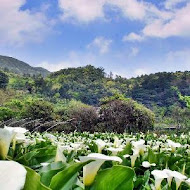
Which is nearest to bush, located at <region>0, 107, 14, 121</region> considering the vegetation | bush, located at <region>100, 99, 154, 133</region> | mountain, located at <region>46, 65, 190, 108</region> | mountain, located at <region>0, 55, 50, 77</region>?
the vegetation

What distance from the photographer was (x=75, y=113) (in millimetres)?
19344

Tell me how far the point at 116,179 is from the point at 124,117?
17.8 m

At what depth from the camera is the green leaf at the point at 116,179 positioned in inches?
32.9

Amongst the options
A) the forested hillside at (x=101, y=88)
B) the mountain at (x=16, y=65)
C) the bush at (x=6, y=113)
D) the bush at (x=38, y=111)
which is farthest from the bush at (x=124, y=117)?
the mountain at (x=16, y=65)

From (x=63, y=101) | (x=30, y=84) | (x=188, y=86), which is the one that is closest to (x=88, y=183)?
(x=63, y=101)

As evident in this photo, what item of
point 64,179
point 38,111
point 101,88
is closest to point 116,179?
point 64,179

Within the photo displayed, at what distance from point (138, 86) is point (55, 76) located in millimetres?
9100

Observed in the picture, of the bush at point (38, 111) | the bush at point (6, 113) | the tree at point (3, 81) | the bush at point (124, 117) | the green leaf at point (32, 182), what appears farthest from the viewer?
the tree at point (3, 81)

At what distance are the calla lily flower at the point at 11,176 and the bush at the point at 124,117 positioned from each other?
58.7 ft

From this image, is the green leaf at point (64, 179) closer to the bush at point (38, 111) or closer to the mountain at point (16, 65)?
the bush at point (38, 111)

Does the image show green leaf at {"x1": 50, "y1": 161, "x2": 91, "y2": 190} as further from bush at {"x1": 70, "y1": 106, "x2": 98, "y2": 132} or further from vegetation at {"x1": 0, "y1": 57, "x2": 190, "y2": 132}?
vegetation at {"x1": 0, "y1": 57, "x2": 190, "y2": 132}

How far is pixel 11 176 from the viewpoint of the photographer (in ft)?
1.49

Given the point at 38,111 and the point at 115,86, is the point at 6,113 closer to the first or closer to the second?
the point at 38,111

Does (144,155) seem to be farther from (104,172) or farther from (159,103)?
(159,103)
